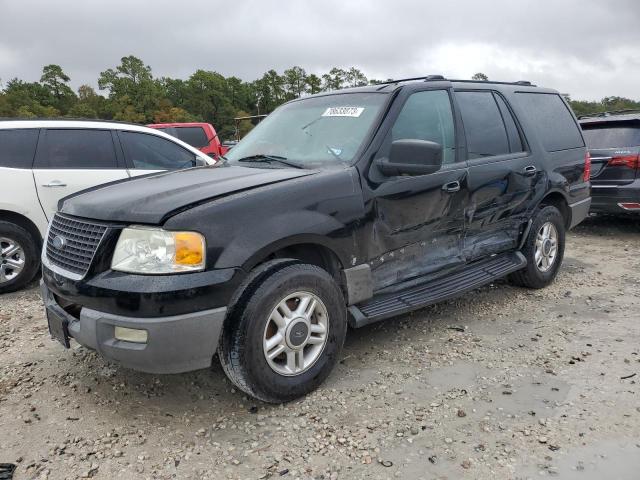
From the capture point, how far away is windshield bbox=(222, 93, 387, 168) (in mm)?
3436

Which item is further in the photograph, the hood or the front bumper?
the hood

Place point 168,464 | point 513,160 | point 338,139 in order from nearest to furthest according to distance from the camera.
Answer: point 168,464
point 338,139
point 513,160

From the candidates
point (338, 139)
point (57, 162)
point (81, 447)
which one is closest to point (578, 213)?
point (338, 139)

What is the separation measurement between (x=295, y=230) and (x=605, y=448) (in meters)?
1.89

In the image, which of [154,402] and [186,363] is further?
[154,402]

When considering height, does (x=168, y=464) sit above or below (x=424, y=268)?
below

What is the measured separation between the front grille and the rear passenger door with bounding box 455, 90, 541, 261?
8.70ft

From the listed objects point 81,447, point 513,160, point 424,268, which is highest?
point 513,160

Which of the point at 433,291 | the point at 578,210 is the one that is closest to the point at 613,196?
the point at 578,210

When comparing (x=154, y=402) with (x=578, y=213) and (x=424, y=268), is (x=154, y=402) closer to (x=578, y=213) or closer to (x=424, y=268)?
(x=424, y=268)

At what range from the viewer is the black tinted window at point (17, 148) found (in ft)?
17.1

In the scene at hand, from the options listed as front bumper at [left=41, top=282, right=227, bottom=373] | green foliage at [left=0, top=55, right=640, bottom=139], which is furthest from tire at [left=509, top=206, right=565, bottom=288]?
green foliage at [left=0, top=55, right=640, bottom=139]

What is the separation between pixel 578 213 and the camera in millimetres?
5289

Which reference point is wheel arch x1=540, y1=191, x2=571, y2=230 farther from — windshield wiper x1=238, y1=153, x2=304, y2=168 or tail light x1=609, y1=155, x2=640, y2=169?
windshield wiper x1=238, y1=153, x2=304, y2=168
